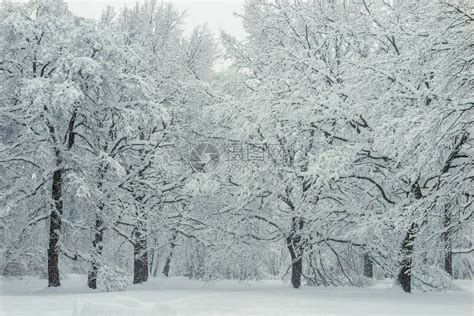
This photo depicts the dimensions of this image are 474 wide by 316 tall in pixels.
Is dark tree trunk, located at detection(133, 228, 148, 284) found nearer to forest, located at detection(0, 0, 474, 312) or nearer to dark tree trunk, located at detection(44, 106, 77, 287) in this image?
forest, located at detection(0, 0, 474, 312)

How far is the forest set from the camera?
1225cm

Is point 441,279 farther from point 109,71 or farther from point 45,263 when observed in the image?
point 45,263

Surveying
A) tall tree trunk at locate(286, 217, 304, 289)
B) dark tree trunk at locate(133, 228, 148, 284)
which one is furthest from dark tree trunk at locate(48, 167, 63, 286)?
tall tree trunk at locate(286, 217, 304, 289)

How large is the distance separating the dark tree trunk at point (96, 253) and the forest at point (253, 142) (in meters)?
0.09

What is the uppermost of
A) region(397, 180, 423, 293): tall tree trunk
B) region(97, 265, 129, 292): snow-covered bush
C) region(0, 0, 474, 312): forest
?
region(0, 0, 474, 312): forest

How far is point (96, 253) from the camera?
1695 cm

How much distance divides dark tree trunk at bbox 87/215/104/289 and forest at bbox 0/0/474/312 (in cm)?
9

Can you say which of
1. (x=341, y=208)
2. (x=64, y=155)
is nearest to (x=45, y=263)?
(x=64, y=155)

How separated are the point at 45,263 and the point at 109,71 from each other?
25.7ft

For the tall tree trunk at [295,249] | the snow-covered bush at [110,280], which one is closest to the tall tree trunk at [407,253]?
the tall tree trunk at [295,249]

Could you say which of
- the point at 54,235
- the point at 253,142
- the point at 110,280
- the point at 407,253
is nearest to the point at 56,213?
the point at 54,235

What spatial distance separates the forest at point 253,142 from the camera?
12250mm

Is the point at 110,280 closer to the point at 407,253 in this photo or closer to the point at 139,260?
the point at 139,260

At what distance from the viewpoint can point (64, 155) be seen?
52.6 ft
